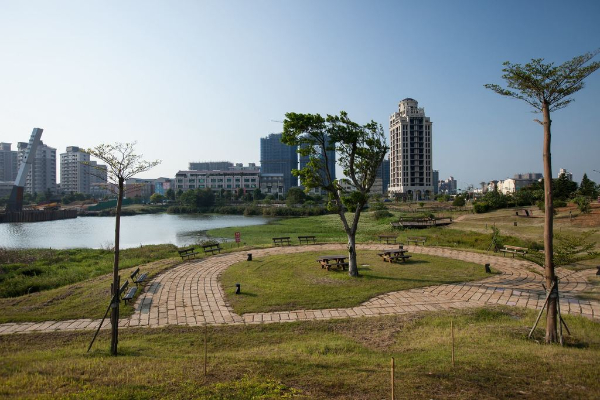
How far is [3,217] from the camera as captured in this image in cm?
7181

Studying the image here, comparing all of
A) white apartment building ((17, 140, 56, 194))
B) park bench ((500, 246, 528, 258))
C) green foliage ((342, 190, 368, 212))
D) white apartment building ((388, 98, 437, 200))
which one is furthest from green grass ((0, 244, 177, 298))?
white apartment building ((17, 140, 56, 194))

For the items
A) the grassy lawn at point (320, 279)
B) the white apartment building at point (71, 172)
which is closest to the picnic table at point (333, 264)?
the grassy lawn at point (320, 279)

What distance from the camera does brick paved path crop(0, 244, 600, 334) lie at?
10.2m

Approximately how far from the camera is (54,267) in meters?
21.0

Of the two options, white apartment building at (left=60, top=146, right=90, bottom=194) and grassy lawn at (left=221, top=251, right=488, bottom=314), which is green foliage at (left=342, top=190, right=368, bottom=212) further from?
white apartment building at (left=60, top=146, right=90, bottom=194)

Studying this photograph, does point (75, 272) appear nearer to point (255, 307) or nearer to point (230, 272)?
point (230, 272)

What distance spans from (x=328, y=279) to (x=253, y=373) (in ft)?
28.9

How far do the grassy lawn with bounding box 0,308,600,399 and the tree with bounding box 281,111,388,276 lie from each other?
6431 millimetres

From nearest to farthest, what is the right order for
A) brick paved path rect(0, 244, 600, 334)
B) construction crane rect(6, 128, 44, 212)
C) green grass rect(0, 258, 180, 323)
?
1. brick paved path rect(0, 244, 600, 334)
2. green grass rect(0, 258, 180, 323)
3. construction crane rect(6, 128, 44, 212)

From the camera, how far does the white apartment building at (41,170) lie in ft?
487

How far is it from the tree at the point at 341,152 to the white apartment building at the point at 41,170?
561 ft

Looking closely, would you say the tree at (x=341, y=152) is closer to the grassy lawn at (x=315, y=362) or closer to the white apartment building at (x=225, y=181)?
the grassy lawn at (x=315, y=362)

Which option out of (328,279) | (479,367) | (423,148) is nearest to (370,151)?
(328,279)

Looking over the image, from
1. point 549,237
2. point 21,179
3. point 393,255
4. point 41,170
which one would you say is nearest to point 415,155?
point 393,255
